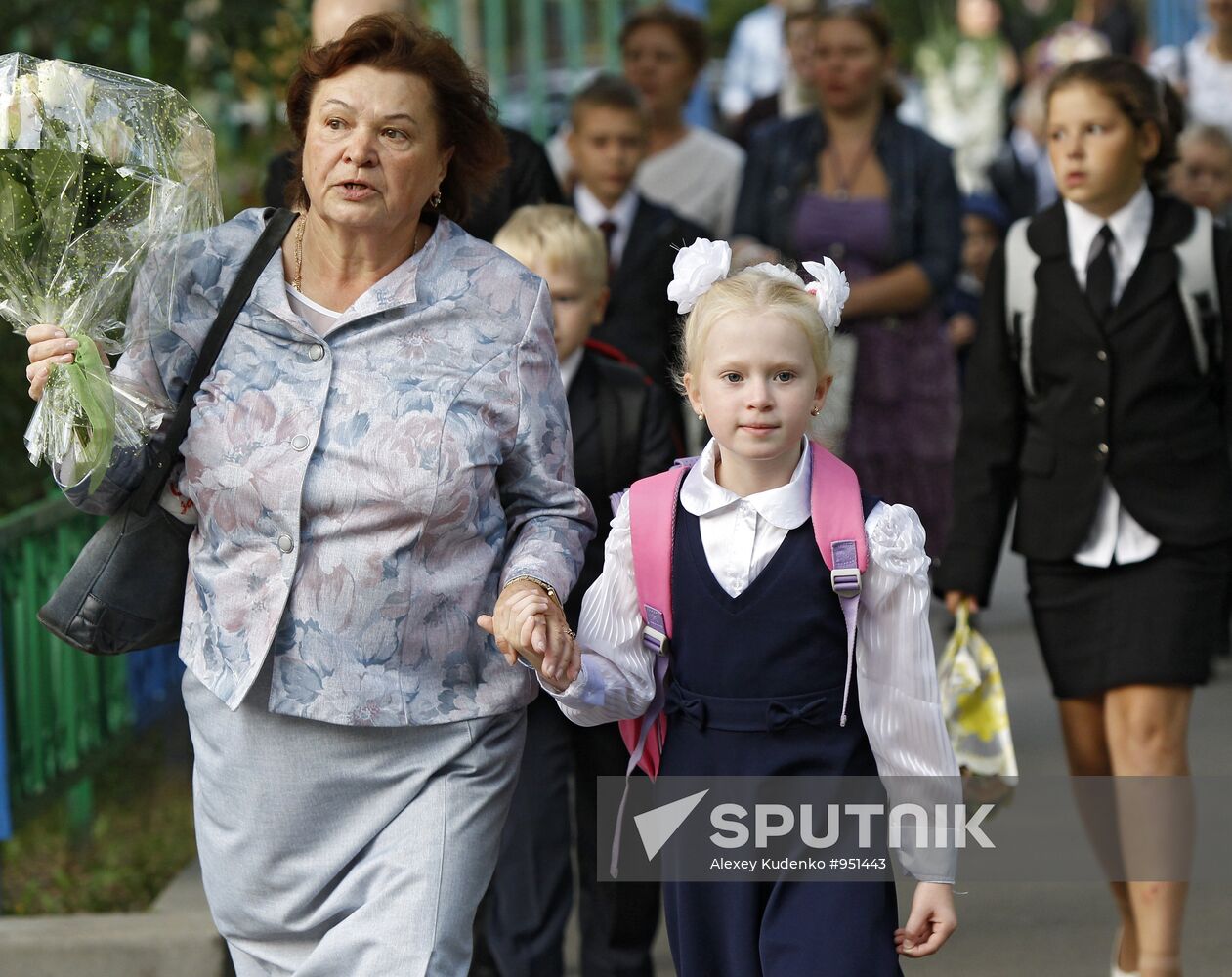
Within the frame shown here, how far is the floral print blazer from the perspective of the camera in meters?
3.31

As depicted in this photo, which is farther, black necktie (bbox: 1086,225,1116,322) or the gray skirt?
black necktie (bbox: 1086,225,1116,322)

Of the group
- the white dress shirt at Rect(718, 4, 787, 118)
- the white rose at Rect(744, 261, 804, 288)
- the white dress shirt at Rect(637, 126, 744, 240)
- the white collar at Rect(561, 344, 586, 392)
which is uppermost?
the white dress shirt at Rect(718, 4, 787, 118)

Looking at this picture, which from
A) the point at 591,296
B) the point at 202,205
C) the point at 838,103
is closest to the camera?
the point at 202,205

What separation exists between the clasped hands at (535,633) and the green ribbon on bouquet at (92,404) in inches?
25.0

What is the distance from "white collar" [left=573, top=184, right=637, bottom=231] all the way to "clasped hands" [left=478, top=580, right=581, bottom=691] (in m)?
3.02

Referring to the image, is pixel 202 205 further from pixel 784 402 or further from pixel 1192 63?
pixel 1192 63

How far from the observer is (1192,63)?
9516mm

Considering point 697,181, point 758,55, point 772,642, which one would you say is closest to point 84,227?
point 772,642

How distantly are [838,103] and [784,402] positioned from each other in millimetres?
3818

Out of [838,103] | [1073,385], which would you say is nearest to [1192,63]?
[838,103]

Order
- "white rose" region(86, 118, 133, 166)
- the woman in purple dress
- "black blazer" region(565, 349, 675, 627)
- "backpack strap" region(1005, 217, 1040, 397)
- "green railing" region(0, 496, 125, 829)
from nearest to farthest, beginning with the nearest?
"white rose" region(86, 118, 133, 166) → "black blazer" region(565, 349, 675, 627) → "backpack strap" region(1005, 217, 1040, 397) → "green railing" region(0, 496, 125, 829) → the woman in purple dress

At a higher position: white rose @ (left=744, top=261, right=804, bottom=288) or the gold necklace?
the gold necklace

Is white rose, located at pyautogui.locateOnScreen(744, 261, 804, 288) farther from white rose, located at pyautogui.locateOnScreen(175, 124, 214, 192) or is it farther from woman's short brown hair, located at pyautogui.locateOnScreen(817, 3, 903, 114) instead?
woman's short brown hair, located at pyautogui.locateOnScreen(817, 3, 903, 114)

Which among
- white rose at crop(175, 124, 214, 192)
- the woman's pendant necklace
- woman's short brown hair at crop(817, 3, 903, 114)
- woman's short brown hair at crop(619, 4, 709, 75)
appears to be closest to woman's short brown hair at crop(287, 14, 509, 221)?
white rose at crop(175, 124, 214, 192)
